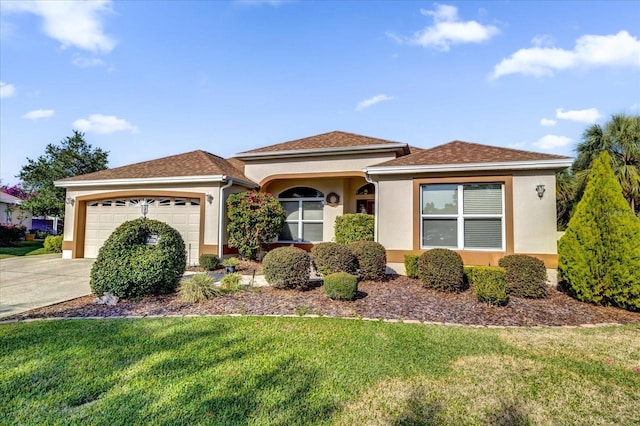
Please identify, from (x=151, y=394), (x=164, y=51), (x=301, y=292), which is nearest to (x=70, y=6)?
(x=164, y=51)

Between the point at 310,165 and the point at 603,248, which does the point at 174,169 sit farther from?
the point at 603,248

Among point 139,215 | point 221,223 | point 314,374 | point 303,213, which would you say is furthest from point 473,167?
point 139,215

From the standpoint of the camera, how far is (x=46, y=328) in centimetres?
525

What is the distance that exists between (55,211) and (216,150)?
41.0 feet

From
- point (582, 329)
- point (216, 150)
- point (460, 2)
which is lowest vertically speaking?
point (582, 329)

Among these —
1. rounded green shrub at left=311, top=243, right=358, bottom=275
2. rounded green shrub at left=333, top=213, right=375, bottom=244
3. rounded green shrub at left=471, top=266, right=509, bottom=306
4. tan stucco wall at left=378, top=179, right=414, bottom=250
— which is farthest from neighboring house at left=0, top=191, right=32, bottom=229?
rounded green shrub at left=471, top=266, right=509, bottom=306

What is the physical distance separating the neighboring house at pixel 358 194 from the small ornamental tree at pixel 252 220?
0.55 meters

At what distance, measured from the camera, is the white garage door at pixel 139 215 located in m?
12.3

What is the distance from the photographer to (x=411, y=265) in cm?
879

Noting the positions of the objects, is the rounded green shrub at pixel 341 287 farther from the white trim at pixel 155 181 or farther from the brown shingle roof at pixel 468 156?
the white trim at pixel 155 181

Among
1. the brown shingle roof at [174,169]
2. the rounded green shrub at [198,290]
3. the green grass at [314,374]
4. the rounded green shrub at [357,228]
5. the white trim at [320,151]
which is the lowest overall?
the green grass at [314,374]

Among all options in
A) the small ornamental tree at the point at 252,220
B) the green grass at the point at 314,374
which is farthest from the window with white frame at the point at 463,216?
the small ornamental tree at the point at 252,220

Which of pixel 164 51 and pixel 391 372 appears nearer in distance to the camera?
pixel 391 372

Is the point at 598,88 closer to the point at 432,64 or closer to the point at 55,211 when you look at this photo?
the point at 432,64
